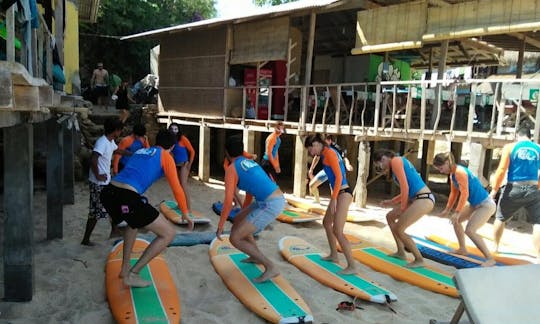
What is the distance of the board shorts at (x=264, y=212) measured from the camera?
4.39m

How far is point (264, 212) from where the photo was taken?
14.4ft

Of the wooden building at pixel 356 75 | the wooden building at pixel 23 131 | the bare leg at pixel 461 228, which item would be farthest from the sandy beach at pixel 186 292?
the wooden building at pixel 356 75

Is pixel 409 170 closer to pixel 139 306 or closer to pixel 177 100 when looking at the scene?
pixel 139 306

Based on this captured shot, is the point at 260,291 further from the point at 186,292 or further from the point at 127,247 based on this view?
the point at 127,247

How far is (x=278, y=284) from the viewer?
4648mm

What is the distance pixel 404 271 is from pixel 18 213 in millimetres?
Result: 4493

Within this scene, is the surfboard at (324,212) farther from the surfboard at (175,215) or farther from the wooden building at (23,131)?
the wooden building at (23,131)

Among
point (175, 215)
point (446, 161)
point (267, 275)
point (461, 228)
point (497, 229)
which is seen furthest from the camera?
point (175, 215)

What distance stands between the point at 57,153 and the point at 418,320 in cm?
517

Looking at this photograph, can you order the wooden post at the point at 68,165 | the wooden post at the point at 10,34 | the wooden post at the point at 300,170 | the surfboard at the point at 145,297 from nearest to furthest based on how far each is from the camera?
the wooden post at the point at 10,34, the surfboard at the point at 145,297, the wooden post at the point at 68,165, the wooden post at the point at 300,170

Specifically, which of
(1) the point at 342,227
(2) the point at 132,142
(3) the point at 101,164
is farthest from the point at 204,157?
(1) the point at 342,227

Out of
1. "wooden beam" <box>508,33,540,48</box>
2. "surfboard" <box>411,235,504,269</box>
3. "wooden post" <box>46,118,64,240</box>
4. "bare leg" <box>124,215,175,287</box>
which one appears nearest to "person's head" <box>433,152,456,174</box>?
"surfboard" <box>411,235,504,269</box>

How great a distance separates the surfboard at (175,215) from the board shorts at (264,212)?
3.14 metres

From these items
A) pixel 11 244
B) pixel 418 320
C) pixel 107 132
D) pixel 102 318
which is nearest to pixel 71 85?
pixel 107 132
